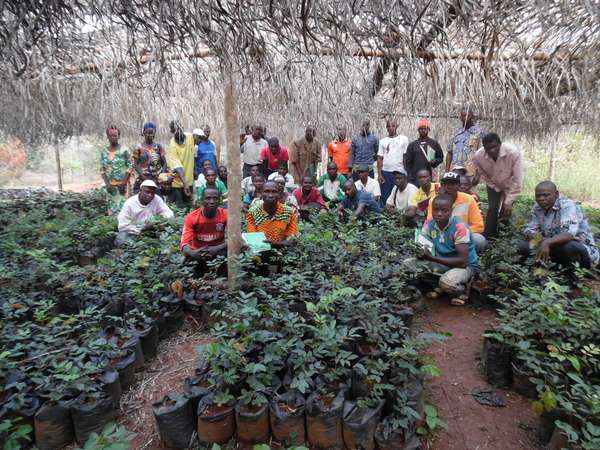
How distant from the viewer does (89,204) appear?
777cm

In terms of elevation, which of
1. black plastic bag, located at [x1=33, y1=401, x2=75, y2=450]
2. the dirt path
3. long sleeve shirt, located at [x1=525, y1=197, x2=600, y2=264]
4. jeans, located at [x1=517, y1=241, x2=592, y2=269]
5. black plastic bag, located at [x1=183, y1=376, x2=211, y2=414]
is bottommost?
the dirt path

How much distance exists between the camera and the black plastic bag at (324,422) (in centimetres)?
199

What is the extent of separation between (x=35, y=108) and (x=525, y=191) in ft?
44.6

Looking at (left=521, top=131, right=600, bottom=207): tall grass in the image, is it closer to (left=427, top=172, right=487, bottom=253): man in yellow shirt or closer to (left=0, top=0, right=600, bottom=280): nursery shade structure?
(left=0, top=0, right=600, bottom=280): nursery shade structure

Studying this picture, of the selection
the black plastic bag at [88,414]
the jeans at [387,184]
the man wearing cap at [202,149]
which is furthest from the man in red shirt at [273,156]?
the black plastic bag at [88,414]

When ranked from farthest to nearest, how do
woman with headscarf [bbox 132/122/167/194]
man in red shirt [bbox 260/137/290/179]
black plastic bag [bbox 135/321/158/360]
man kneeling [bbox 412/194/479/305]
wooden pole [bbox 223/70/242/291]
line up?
man in red shirt [bbox 260/137/290/179] < woman with headscarf [bbox 132/122/167/194] < man kneeling [bbox 412/194/479/305] < wooden pole [bbox 223/70/242/291] < black plastic bag [bbox 135/321/158/360]

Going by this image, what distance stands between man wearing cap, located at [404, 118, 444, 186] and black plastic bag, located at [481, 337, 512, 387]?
13.3 ft

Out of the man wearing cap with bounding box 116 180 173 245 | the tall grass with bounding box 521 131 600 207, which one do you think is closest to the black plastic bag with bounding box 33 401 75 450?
the man wearing cap with bounding box 116 180 173 245

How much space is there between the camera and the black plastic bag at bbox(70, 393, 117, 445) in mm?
2061

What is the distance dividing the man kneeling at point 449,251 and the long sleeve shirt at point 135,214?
328 cm

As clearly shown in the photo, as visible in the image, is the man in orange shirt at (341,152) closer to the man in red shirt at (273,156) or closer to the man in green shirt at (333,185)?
the man in green shirt at (333,185)

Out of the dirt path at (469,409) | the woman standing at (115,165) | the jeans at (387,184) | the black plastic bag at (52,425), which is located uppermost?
the woman standing at (115,165)

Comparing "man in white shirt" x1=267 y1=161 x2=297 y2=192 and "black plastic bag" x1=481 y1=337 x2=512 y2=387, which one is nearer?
"black plastic bag" x1=481 y1=337 x2=512 y2=387

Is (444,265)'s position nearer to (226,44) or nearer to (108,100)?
(226,44)
